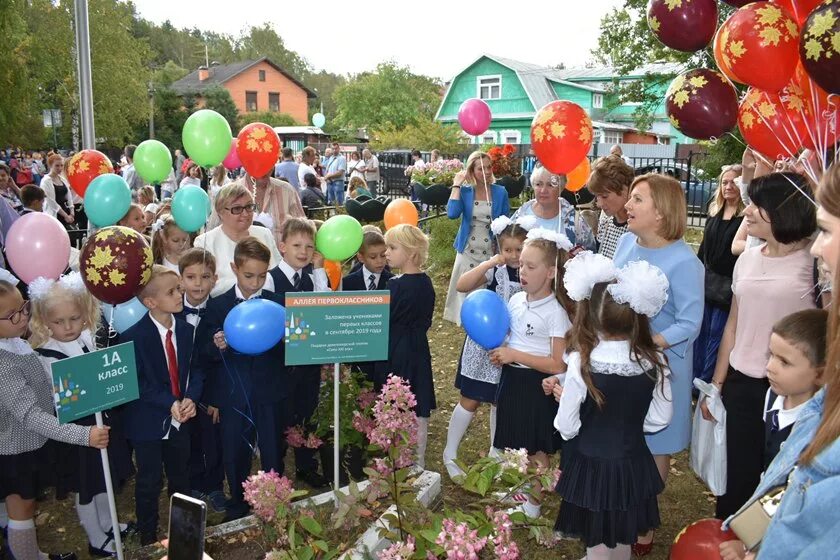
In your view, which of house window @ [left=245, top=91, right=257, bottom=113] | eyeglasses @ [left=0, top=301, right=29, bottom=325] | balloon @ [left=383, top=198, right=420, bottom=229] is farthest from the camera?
house window @ [left=245, top=91, right=257, bottom=113]

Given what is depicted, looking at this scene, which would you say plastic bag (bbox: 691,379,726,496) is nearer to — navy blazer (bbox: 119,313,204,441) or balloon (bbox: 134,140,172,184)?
navy blazer (bbox: 119,313,204,441)

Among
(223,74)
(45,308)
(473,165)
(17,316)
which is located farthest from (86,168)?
(223,74)

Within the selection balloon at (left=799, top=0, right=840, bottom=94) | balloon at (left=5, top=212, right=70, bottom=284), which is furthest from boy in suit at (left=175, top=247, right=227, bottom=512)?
balloon at (left=799, top=0, right=840, bottom=94)

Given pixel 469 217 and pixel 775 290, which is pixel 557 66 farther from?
pixel 775 290

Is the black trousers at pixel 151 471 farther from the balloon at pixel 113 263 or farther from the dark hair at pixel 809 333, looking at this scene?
the dark hair at pixel 809 333

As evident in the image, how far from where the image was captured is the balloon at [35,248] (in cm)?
307

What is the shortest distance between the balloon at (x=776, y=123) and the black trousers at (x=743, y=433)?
110 centimetres

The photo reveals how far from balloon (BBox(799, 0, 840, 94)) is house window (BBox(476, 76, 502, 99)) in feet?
102

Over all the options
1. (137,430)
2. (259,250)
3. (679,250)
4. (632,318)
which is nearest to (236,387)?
(137,430)

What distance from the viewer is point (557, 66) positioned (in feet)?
128

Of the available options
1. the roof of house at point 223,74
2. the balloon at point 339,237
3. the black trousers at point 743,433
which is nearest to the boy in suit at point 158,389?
the balloon at point 339,237

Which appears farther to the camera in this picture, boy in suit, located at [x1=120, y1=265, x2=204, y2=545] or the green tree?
the green tree

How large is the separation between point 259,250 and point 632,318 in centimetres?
191

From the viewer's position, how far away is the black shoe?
3744mm
